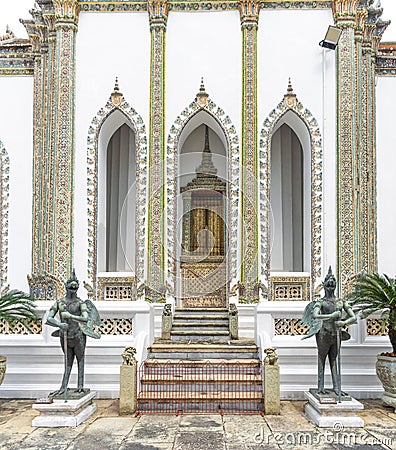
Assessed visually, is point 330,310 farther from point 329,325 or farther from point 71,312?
point 71,312

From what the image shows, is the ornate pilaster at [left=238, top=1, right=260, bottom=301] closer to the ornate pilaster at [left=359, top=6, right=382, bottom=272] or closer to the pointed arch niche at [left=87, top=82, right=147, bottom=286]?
the pointed arch niche at [left=87, top=82, right=147, bottom=286]

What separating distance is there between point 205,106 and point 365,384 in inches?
194

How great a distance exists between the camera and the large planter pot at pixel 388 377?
26.2 ft

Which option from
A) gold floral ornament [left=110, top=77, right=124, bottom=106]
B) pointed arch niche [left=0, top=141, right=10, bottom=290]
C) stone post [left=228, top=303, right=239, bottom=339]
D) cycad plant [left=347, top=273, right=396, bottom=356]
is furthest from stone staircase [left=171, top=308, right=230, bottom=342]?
gold floral ornament [left=110, top=77, right=124, bottom=106]

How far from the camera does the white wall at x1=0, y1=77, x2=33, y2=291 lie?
37.3ft

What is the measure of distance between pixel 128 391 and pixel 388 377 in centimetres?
322

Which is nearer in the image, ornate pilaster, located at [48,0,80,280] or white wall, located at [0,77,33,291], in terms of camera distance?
ornate pilaster, located at [48,0,80,280]

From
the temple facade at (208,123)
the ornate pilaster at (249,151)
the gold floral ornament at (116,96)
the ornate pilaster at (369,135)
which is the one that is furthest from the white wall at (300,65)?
the gold floral ornament at (116,96)

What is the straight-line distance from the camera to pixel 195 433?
679cm

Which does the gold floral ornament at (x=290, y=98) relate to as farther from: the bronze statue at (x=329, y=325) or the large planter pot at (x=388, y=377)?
the large planter pot at (x=388, y=377)

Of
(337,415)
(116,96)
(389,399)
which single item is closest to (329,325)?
(337,415)

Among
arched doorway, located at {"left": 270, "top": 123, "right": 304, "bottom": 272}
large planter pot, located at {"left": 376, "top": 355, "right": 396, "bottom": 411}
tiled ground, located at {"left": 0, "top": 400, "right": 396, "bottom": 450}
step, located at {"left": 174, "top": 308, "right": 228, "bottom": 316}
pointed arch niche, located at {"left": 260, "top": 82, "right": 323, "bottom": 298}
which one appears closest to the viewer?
tiled ground, located at {"left": 0, "top": 400, "right": 396, "bottom": 450}

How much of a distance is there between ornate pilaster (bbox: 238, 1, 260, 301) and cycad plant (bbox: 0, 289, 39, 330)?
10.8 ft

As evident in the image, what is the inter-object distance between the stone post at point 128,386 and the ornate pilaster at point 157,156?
Answer: 253 centimetres
